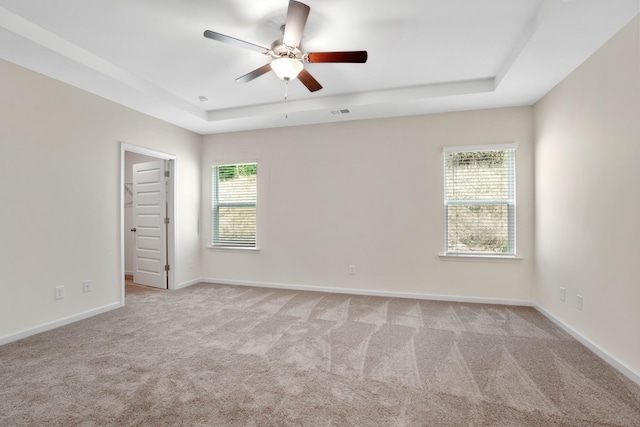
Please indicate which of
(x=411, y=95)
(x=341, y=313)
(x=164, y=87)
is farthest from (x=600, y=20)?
(x=164, y=87)

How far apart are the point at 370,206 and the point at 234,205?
2336 millimetres

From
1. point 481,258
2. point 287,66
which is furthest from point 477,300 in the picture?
point 287,66

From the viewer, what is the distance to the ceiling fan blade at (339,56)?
2336 millimetres

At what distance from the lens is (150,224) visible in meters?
5.09

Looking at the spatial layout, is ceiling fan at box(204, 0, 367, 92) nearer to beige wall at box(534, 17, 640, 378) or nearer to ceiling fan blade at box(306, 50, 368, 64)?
ceiling fan blade at box(306, 50, 368, 64)

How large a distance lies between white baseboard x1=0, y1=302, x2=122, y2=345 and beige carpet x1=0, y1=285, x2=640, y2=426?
0.34ft

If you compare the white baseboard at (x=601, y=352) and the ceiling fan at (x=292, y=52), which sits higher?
the ceiling fan at (x=292, y=52)

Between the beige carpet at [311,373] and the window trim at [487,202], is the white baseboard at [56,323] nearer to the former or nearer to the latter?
the beige carpet at [311,373]

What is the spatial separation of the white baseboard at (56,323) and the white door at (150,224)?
111 centimetres

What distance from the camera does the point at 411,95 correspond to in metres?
3.78

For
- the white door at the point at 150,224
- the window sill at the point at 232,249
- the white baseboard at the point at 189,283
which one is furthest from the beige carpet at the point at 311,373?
the window sill at the point at 232,249

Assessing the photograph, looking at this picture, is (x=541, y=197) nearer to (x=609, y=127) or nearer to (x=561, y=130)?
(x=561, y=130)

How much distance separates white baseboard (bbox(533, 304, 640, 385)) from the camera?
2211 mm

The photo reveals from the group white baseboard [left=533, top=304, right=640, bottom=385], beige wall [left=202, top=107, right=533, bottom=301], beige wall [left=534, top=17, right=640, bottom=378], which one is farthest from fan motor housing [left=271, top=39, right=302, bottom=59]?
white baseboard [left=533, top=304, right=640, bottom=385]
